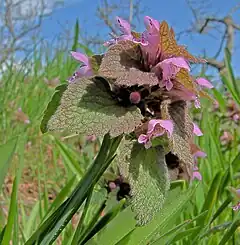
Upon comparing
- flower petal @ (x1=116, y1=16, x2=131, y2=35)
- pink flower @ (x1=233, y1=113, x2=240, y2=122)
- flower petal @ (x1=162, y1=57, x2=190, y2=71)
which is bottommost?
pink flower @ (x1=233, y1=113, x2=240, y2=122)

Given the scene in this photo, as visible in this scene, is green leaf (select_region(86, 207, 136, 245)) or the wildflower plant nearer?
the wildflower plant

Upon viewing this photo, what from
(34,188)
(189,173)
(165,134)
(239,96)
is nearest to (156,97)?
(165,134)

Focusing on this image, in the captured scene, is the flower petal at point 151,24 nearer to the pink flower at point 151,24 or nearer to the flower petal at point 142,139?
the pink flower at point 151,24

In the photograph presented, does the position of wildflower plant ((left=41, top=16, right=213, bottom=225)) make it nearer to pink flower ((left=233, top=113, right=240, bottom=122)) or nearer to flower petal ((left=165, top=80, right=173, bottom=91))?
flower petal ((left=165, top=80, right=173, bottom=91))

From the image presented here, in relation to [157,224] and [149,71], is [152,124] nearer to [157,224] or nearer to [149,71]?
[149,71]

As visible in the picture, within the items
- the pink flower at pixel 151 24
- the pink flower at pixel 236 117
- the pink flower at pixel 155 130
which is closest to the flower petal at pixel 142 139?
the pink flower at pixel 155 130

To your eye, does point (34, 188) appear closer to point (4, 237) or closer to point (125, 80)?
point (4, 237)

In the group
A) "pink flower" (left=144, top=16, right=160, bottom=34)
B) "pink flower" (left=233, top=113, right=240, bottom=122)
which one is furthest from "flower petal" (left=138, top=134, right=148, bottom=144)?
"pink flower" (left=233, top=113, right=240, bottom=122)
